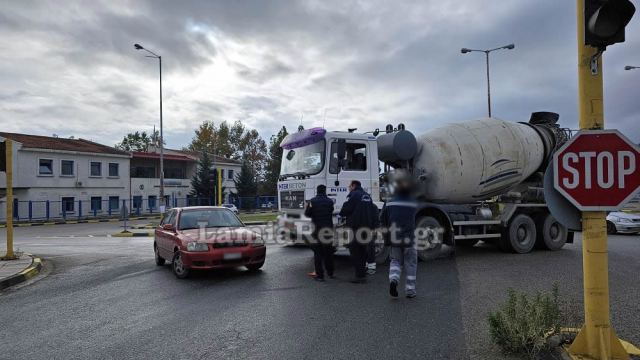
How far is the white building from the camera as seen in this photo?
36969 mm

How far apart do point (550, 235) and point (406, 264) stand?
22.8ft

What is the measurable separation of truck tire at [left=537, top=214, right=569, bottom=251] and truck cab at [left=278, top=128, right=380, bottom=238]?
16.1 feet

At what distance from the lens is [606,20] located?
12.3ft

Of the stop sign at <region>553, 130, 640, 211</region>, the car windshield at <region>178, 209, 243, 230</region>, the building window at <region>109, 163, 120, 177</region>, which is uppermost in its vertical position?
the building window at <region>109, 163, 120, 177</region>

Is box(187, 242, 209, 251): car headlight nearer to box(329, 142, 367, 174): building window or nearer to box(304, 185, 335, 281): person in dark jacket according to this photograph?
box(304, 185, 335, 281): person in dark jacket

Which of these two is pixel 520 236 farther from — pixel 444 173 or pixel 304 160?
pixel 304 160

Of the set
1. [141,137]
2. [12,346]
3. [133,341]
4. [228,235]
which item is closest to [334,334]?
[133,341]

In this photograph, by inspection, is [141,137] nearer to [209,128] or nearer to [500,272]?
[209,128]

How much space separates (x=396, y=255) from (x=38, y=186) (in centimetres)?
3915

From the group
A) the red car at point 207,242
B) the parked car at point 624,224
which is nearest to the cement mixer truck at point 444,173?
the red car at point 207,242

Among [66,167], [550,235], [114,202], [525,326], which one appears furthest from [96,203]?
[525,326]

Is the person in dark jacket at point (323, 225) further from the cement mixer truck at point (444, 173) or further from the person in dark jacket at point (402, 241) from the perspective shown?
the person in dark jacket at point (402, 241)

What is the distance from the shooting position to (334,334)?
17.4 feet

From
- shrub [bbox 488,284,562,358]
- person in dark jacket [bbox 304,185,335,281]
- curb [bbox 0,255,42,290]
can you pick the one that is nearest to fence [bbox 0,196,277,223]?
curb [bbox 0,255,42,290]
